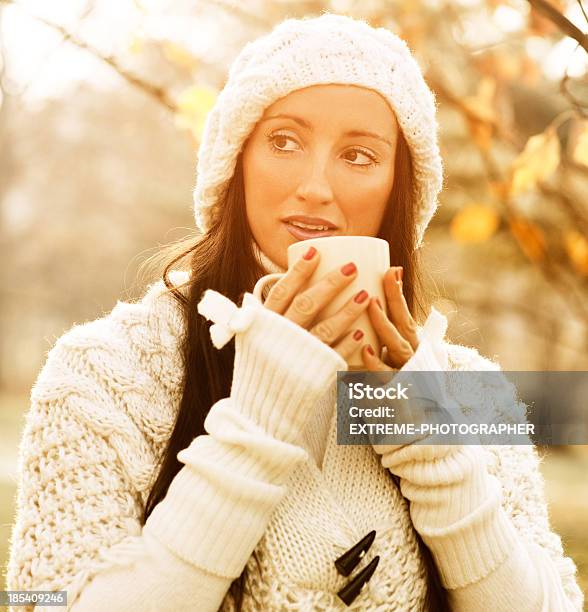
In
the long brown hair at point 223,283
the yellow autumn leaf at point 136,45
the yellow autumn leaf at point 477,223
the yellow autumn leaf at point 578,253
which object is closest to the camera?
the long brown hair at point 223,283

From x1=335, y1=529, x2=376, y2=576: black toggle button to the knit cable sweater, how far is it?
1.2 inches

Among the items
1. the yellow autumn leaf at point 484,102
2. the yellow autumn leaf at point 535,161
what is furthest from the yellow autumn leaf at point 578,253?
the yellow autumn leaf at point 535,161

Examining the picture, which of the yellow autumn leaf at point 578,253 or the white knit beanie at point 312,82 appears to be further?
the yellow autumn leaf at point 578,253

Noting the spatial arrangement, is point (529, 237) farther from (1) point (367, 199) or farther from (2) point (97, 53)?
(2) point (97, 53)

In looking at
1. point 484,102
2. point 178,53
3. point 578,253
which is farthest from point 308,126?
point 578,253

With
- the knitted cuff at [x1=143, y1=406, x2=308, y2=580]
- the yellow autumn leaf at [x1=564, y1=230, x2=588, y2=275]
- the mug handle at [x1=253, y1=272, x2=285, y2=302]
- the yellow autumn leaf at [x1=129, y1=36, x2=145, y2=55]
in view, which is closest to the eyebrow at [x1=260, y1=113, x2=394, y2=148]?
the mug handle at [x1=253, y1=272, x2=285, y2=302]

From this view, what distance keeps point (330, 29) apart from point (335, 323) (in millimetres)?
853

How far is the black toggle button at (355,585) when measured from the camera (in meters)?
1.52

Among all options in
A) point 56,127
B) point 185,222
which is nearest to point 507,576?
point 185,222

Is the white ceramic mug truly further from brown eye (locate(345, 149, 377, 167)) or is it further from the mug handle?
brown eye (locate(345, 149, 377, 167))

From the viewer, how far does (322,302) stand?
4.67 feet

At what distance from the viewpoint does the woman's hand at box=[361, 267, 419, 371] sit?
1.46 metres

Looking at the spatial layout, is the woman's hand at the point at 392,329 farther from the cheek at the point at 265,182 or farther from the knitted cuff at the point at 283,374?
the cheek at the point at 265,182

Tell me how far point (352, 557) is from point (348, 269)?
51cm
